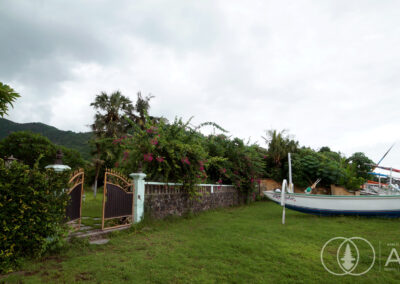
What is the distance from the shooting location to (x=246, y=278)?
3391mm

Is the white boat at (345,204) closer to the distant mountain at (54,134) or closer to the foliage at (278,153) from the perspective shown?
the foliage at (278,153)

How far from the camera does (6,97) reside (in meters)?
6.70

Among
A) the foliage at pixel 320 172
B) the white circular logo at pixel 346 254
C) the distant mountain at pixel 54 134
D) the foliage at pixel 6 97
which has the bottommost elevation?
the white circular logo at pixel 346 254

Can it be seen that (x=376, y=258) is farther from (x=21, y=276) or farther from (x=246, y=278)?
(x=21, y=276)

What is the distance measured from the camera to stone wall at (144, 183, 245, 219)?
7.43m

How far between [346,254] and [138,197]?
16.3 ft

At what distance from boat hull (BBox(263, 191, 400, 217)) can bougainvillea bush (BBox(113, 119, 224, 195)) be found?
13.0 ft

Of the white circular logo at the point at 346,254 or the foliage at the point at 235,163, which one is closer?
the white circular logo at the point at 346,254

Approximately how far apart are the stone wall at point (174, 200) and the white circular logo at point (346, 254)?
4657mm

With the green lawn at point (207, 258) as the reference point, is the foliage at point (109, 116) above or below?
above

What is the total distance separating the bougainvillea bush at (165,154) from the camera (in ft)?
24.8

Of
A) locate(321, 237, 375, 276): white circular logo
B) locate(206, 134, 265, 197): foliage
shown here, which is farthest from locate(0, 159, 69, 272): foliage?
locate(206, 134, 265, 197): foliage

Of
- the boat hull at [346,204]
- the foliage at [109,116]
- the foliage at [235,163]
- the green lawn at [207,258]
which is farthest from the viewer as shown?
the foliage at [109,116]

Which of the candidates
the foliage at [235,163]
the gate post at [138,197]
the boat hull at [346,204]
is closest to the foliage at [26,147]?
the foliage at [235,163]
